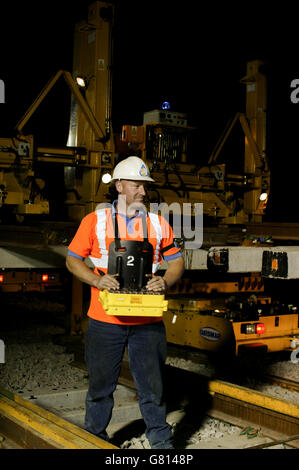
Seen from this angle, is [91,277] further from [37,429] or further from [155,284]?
[37,429]

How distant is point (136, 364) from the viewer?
12.2 feet

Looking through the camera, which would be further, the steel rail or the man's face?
the man's face

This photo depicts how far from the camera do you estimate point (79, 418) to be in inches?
201

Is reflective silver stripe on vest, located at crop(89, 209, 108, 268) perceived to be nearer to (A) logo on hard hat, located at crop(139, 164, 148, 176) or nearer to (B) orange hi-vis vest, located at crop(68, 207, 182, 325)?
(B) orange hi-vis vest, located at crop(68, 207, 182, 325)

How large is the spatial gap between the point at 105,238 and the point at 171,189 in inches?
253

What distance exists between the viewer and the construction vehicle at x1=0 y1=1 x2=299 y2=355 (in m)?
7.36

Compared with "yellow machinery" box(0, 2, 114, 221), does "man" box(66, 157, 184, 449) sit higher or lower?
lower

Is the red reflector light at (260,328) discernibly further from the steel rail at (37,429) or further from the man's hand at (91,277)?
the man's hand at (91,277)

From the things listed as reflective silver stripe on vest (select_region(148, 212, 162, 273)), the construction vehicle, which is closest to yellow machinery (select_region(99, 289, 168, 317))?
reflective silver stripe on vest (select_region(148, 212, 162, 273))

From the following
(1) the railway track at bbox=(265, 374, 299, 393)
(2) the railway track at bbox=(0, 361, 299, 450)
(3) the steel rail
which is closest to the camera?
(3) the steel rail

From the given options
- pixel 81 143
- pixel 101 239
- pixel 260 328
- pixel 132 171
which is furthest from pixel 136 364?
pixel 81 143

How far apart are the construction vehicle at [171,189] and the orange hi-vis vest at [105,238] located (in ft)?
7.23

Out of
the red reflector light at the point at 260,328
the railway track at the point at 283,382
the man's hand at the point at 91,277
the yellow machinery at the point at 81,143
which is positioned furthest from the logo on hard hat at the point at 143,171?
the yellow machinery at the point at 81,143
